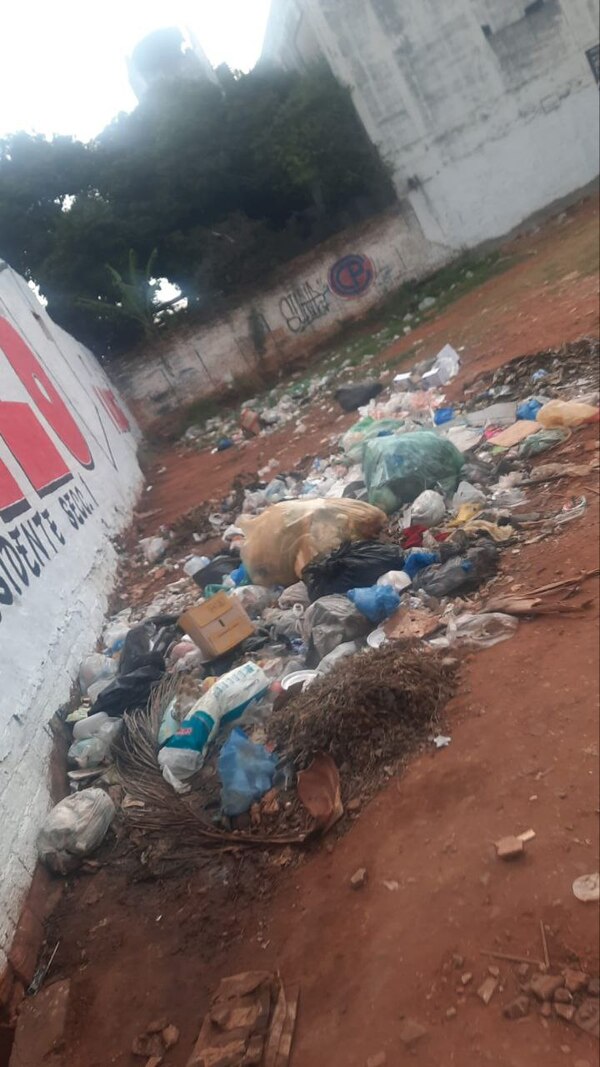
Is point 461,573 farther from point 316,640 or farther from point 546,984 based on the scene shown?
point 546,984

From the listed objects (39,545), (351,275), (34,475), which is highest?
(351,275)

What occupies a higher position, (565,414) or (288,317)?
(288,317)

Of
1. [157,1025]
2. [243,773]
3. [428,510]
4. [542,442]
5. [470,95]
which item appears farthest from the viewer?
[470,95]

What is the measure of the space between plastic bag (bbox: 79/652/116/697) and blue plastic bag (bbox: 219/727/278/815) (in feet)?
5.92

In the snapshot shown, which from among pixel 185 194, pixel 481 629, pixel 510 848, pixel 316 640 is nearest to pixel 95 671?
pixel 316 640

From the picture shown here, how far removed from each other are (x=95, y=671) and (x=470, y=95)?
1745 cm

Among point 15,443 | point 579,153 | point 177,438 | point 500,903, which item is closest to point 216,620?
point 500,903

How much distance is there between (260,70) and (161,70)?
4820 millimetres

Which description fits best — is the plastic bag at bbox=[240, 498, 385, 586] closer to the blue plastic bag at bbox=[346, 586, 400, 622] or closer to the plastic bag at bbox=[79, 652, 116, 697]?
the blue plastic bag at bbox=[346, 586, 400, 622]

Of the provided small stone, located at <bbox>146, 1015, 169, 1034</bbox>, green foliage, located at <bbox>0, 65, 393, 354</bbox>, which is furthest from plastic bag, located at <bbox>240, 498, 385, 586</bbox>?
green foliage, located at <bbox>0, 65, 393, 354</bbox>

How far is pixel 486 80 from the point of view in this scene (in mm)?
16891

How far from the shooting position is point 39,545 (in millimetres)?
5344

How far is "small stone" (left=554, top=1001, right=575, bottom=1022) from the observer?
5.62ft

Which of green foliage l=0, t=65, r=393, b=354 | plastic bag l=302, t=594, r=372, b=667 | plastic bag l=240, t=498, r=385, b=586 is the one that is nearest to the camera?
plastic bag l=302, t=594, r=372, b=667
